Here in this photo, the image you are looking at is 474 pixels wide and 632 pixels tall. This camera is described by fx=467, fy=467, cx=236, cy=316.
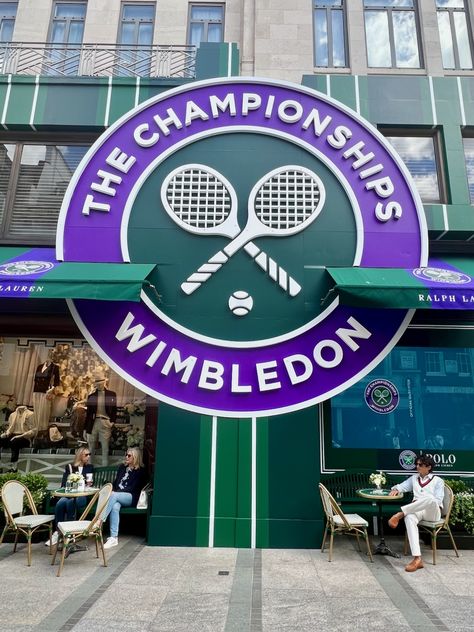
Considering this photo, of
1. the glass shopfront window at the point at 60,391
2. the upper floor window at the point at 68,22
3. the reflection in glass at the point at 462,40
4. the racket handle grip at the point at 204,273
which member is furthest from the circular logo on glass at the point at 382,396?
the upper floor window at the point at 68,22

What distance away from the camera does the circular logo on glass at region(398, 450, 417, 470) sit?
8.38m

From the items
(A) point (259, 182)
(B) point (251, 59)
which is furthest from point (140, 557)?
(B) point (251, 59)

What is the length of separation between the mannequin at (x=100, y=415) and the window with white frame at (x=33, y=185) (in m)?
3.08

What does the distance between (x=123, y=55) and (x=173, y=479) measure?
9.59m

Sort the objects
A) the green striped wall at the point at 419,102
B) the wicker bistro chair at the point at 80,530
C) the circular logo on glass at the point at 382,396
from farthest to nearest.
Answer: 1. the green striped wall at the point at 419,102
2. the circular logo on glass at the point at 382,396
3. the wicker bistro chair at the point at 80,530

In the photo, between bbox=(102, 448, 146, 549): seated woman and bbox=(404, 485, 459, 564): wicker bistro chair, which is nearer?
bbox=(404, 485, 459, 564): wicker bistro chair

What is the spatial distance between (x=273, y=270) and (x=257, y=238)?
23.3 inches

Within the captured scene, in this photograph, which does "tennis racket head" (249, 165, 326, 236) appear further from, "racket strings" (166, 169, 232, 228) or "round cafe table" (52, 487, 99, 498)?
"round cafe table" (52, 487, 99, 498)

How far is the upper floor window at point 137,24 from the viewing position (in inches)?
458

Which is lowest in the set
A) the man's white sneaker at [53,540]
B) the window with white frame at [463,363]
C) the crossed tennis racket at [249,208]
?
the man's white sneaker at [53,540]

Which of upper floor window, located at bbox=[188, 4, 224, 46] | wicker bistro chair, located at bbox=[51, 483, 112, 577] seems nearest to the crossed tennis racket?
wicker bistro chair, located at bbox=[51, 483, 112, 577]

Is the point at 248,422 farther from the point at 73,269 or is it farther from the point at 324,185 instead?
the point at 324,185

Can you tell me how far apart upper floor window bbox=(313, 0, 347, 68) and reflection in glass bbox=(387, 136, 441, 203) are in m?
2.71

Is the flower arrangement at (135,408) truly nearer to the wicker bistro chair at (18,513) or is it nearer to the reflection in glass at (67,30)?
the wicker bistro chair at (18,513)
